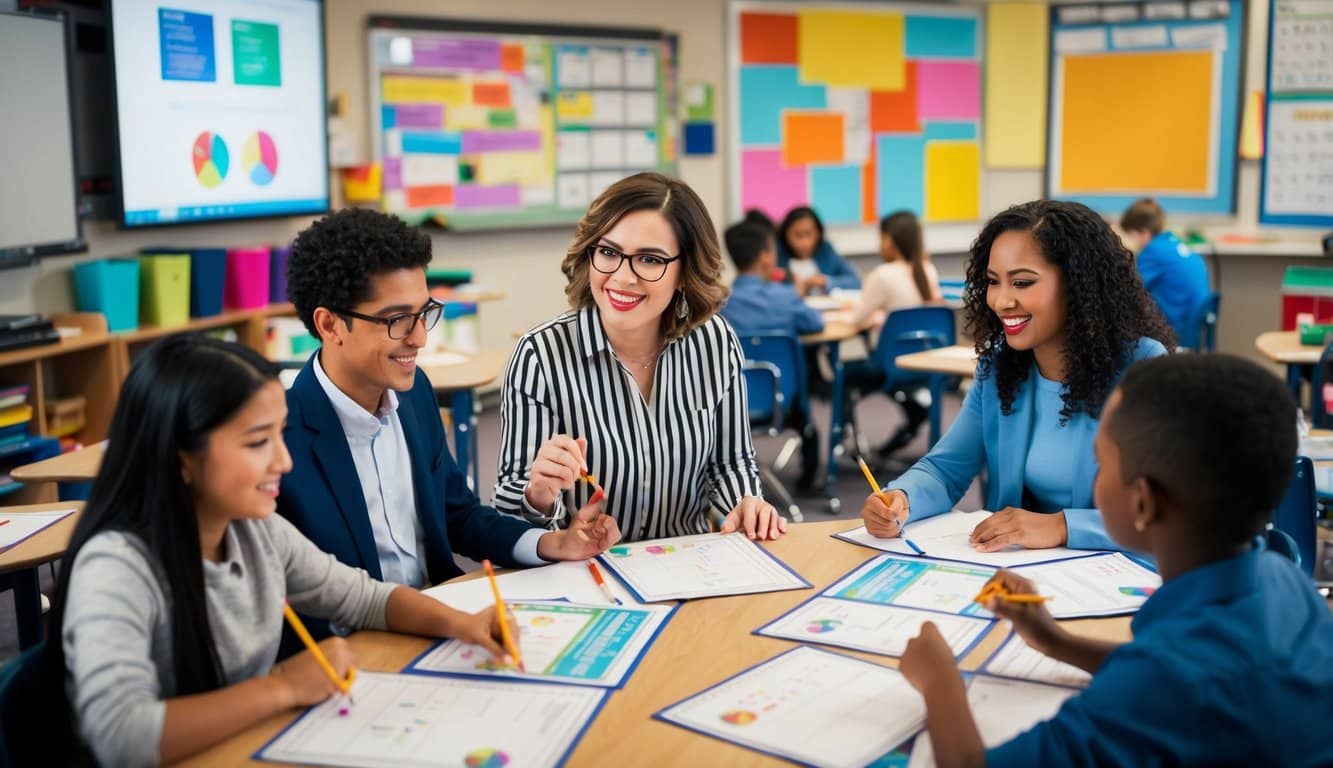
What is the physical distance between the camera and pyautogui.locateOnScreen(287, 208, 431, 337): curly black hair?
195 cm

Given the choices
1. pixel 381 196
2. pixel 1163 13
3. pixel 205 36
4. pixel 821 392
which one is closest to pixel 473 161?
pixel 381 196

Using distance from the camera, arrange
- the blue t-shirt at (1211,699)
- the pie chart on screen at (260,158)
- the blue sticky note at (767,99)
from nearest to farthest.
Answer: the blue t-shirt at (1211,699)
the pie chart on screen at (260,158)
the blue sticky note at (767,99)

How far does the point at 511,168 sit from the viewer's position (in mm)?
6840

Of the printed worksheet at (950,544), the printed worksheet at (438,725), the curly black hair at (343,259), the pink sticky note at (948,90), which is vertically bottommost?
the printed worksheet at (438,725)

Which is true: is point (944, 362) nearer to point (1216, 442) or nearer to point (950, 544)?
point (950, 544)

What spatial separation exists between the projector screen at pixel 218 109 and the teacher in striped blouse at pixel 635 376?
3159mm

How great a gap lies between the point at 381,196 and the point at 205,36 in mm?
1443

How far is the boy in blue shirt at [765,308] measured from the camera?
518 centimetres

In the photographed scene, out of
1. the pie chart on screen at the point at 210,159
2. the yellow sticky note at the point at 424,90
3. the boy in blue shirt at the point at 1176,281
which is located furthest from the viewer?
the yellow sticky note at the point at 424,90

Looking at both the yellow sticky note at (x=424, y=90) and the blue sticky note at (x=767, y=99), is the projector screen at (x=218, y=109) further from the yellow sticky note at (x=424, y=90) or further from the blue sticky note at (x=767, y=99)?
the blue sticky note at (x=767, y=99)

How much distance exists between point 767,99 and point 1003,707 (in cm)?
656

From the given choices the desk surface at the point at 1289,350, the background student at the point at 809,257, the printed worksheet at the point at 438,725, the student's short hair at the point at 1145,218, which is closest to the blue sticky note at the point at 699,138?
the background student at the point at 809,257

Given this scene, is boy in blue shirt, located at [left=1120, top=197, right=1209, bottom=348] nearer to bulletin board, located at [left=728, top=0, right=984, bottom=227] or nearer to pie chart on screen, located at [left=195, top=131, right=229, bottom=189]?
bulletin board, located at [left=728, top=0, right=984, bottom=227]

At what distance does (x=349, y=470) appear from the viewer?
6.39 ft
